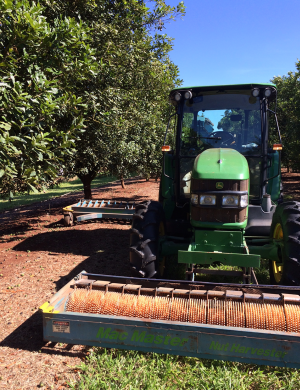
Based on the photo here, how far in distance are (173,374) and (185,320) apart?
47 cm

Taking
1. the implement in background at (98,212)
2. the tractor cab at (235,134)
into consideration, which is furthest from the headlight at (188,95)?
the implement in background at (98,212)

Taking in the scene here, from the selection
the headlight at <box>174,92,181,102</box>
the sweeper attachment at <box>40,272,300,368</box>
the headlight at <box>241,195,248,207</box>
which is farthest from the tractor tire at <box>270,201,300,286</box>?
the headlight at <box>174,92,181,102</box>

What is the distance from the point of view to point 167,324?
280 centimetres

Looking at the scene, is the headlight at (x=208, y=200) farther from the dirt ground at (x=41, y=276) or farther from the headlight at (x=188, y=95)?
the dirt ground at (x=41, y=276)

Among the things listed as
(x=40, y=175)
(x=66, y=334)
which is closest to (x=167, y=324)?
(x=66, y=334)

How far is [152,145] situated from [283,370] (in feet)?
27.5

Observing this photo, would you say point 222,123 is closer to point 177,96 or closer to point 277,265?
point 177,96

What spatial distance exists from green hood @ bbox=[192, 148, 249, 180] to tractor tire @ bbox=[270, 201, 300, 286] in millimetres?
665

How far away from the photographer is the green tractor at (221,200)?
3.70 m

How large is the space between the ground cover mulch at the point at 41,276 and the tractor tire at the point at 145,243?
1.11 meters

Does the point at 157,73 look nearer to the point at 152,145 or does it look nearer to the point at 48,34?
the point at 152,145

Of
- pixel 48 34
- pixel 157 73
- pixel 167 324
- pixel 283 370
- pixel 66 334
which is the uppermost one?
pixel 157 73

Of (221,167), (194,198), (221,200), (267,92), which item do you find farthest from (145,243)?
(267,92)

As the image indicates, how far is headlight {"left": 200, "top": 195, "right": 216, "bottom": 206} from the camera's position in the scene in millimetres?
3752
